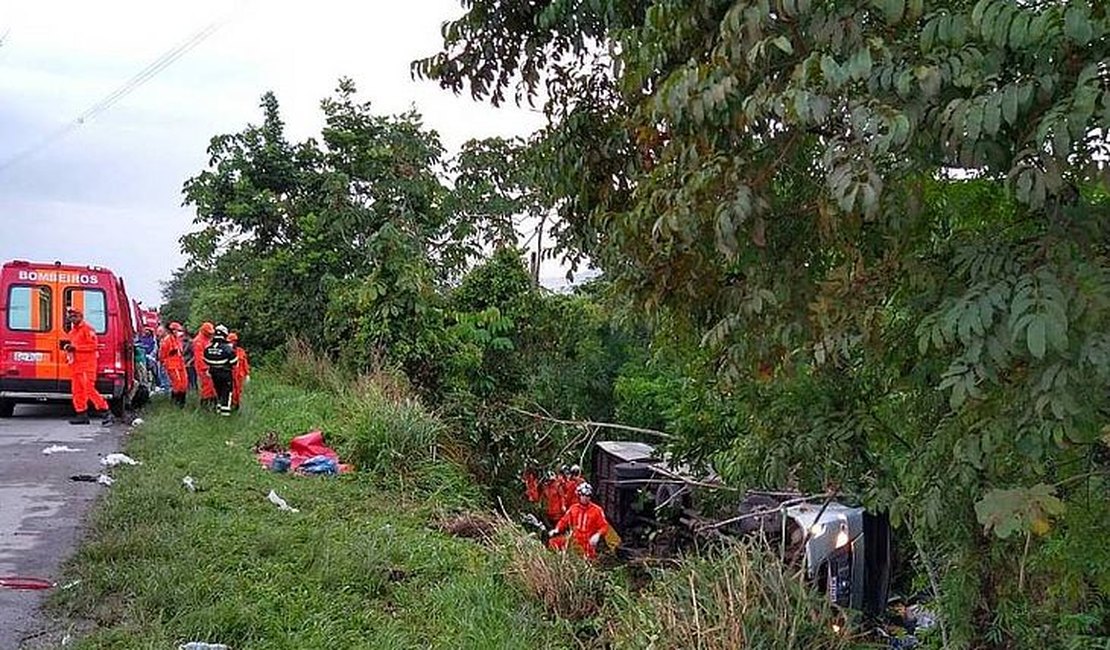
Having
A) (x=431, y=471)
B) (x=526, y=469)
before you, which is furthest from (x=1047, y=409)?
(x=526, y=469)

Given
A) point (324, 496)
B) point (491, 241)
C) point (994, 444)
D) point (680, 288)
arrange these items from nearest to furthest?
point (994, 444) → point (680, 288) → point (324, 496) → point (491, 241)

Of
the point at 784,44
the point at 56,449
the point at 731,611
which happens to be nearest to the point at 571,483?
the point at 56,449

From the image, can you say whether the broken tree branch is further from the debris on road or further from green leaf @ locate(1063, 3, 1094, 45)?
green leaf @ locate(1063, 3, 1094, 45)

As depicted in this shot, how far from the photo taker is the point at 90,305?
14820 millimetres

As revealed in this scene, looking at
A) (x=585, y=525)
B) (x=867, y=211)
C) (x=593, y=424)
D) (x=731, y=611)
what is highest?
(x=867, y=211)

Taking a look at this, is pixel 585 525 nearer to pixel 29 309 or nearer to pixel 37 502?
pixel 37 502

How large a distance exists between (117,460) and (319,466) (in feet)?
6.51

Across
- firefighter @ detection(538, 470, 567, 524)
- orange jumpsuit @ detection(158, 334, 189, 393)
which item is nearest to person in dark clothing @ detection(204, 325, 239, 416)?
orange jumpsuit @ detection(158, 334, 189, 393)

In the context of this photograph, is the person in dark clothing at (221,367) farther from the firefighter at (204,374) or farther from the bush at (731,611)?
the bush at (731,611)

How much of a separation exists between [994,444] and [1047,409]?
0.29 metres

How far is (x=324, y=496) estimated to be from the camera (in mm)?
9680

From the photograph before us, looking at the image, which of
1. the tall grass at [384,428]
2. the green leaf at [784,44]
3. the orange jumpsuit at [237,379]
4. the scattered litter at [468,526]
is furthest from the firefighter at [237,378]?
the green leaf at [784,44]

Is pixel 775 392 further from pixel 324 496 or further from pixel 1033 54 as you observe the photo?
pixel 324 496

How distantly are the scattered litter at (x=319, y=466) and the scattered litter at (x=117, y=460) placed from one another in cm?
143
